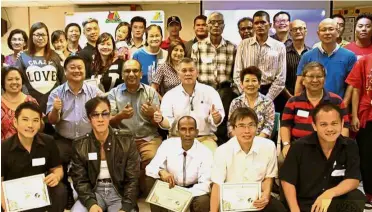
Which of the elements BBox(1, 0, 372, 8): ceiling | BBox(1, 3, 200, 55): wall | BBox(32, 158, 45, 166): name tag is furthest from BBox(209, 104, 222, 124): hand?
BBox(1, 3, 200, 55): wall

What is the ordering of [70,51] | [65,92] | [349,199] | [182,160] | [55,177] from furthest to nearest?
[70,51] → [65,92] → [182,160] → [55,177] → [349,199]

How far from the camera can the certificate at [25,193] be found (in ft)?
8.75

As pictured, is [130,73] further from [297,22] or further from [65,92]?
[297,22]

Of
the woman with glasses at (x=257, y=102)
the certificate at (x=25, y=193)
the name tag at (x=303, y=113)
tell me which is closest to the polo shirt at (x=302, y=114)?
the name tag at (x=303, y=113)

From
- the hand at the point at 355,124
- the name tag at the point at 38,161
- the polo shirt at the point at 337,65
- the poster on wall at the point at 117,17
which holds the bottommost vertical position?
the name tag at the point at 38,161

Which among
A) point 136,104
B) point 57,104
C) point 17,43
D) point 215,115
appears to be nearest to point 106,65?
point 136,104

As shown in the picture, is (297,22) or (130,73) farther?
(297,22)

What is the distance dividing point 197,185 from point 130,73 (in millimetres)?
1286

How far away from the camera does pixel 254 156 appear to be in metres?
2.86

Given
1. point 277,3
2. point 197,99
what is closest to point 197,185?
point 197,99

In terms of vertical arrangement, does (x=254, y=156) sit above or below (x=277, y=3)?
below

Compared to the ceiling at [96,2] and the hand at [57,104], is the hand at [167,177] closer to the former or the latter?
the hand at [57,104]

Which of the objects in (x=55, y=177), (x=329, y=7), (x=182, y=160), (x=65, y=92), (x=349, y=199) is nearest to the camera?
(x=349, y=199)

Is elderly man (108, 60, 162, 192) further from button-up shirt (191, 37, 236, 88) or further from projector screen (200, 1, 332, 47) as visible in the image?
projector screen (200, 1, 332, 47)
